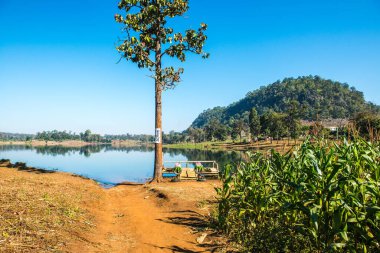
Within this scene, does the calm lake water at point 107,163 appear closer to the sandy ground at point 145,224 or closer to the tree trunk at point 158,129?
the sandy ground at point 145,224

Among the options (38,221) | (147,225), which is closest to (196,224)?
(147,225)

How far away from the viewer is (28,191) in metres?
9.27

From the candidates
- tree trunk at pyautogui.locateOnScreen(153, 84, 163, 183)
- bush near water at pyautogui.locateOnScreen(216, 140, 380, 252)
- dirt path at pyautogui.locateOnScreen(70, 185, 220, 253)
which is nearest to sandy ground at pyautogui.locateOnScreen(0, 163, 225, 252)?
dirt path at pyautogui.locateOnScreen(70, 185, 220, 253)

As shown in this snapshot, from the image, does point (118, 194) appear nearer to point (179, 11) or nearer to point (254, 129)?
point (179, 11)

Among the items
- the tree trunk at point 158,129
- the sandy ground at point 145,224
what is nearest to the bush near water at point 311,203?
the sandy ground at point 145,224

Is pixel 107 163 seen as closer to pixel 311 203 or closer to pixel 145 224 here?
pixel 145 224

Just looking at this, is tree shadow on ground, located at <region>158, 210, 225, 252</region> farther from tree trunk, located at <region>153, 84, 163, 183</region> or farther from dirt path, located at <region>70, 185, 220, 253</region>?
tree trunk, located at <region>153, 84, 163, 183</region>

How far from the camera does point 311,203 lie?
5.17 m

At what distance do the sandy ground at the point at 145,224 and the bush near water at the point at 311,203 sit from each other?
107cm

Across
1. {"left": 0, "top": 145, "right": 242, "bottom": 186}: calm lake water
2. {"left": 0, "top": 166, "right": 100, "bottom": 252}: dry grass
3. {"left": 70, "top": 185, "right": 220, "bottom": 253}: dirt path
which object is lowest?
{"left": 0, "top": 145, "right": 242, "bottom": 186}: calm lake water

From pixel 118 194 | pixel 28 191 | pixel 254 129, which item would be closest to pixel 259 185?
pixel 28 191

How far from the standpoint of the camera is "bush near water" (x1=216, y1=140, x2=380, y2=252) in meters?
4.30

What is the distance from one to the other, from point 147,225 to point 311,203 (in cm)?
537

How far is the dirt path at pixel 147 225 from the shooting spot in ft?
22.0
